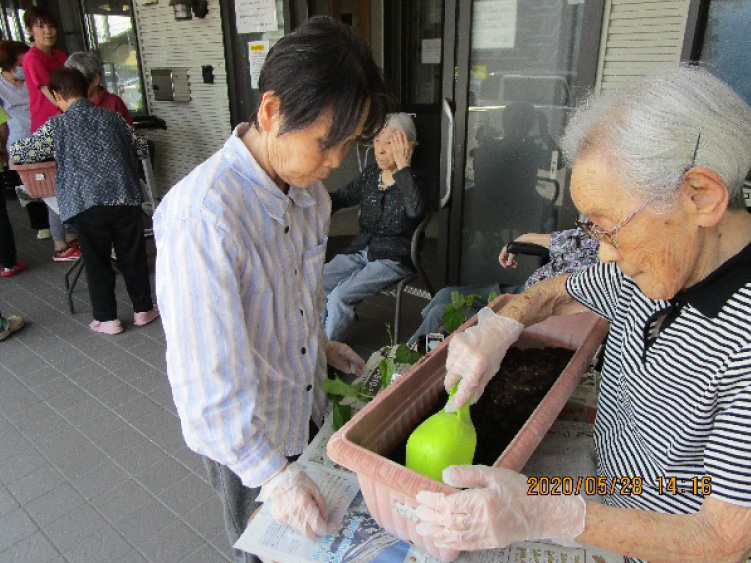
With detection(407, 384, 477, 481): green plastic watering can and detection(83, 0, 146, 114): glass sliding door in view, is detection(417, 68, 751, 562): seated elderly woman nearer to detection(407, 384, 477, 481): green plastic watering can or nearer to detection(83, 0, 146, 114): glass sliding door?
detection(407, 384, 477, 481): green plastic watering can

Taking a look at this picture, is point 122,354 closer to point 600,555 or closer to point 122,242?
point 122,242

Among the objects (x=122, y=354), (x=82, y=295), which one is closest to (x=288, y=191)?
(x=122, y=354)

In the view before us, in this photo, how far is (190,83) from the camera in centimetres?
516

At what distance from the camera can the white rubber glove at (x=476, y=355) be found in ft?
3.68

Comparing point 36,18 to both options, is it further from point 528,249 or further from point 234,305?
point 234,305

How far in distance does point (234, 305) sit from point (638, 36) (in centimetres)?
253

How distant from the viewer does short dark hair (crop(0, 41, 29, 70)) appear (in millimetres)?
4789

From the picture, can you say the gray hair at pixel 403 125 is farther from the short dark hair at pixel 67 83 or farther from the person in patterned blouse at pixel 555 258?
the short dark hair at pixel 67 83

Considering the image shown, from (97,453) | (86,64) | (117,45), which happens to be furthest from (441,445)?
(117,45)

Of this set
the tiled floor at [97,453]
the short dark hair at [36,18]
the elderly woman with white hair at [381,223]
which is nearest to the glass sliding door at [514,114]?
the elderly woman with white hair at [381,223]

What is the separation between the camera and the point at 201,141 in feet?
17.4

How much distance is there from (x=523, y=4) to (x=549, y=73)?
0.41 metres

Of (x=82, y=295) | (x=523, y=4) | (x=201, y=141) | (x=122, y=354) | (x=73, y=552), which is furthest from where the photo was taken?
(x=201, y=141)

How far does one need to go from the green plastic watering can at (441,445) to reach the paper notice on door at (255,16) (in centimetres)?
416
